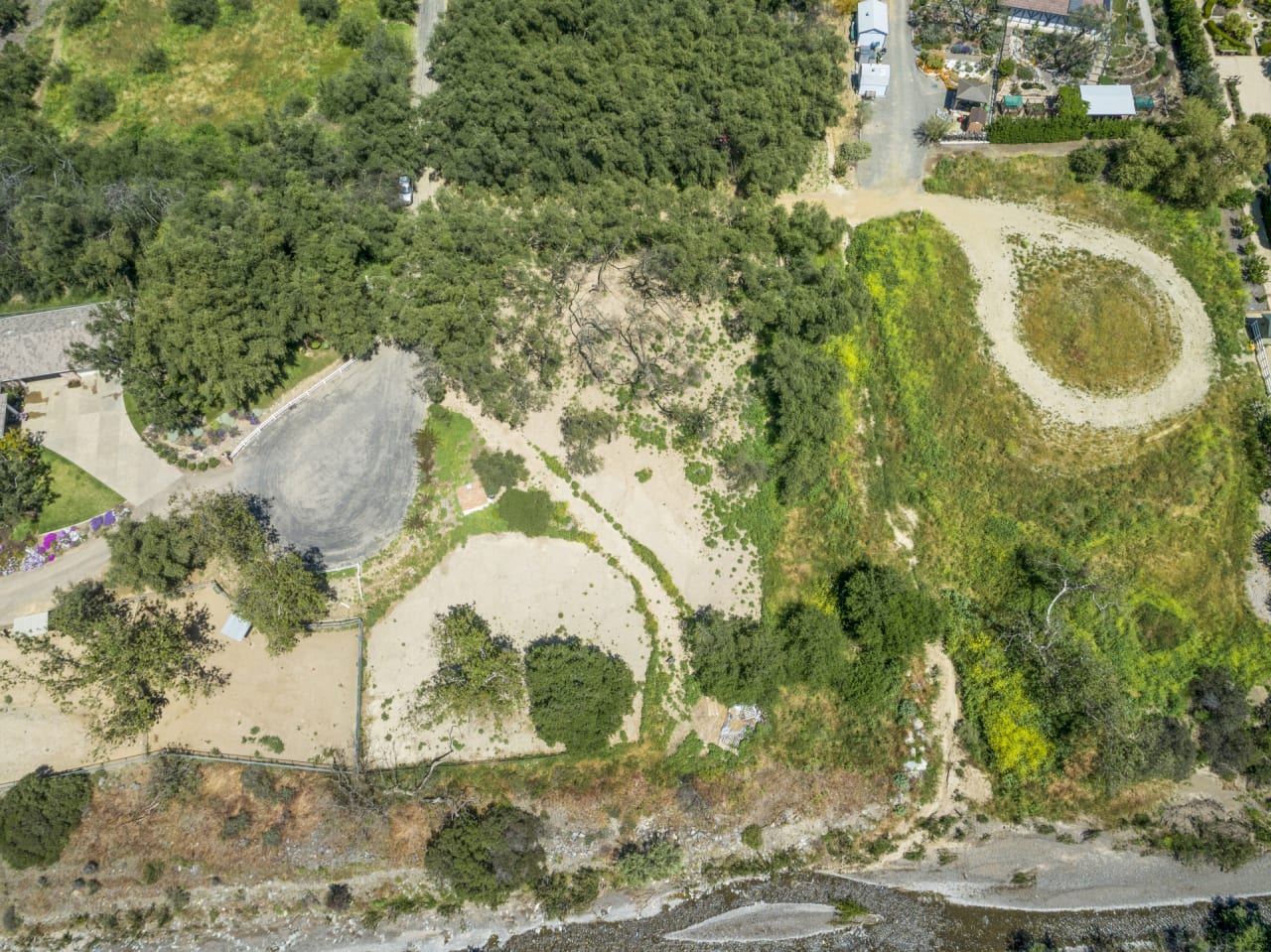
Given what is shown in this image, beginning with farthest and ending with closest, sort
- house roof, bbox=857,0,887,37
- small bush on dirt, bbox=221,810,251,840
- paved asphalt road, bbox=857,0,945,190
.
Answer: house roof, bbox=857,0,887,37, paved asphalt road, bbox=857,0,945,190, small bush on dirt, bbox=221,810,251,840

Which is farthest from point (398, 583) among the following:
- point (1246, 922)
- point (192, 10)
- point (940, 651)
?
point (192, 10)

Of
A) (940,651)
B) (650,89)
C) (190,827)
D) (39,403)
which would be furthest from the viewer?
(650,89)

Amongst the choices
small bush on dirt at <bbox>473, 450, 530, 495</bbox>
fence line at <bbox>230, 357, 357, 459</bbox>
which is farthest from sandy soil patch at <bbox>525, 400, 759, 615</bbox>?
fence line at <bbox>230, 357, 357, 459</bbox>

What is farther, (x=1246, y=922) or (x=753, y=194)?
(x=753, y=194)

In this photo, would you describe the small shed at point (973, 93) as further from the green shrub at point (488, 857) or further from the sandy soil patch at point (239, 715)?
the green shrub at point (488, 857)

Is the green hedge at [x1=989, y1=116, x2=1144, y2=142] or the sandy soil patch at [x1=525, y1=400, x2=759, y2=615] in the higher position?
the green hedge at [x1=989, y1=116, x2=1144, y2=142]

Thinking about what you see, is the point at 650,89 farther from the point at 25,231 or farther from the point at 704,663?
the point at 25,231

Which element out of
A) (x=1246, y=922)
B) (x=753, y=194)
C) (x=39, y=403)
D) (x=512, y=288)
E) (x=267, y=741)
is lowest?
(x=1246, y=922)

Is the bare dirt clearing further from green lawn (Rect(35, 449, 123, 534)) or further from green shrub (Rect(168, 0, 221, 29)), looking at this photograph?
green shrub (Rect(168, 0, 221, 29))
